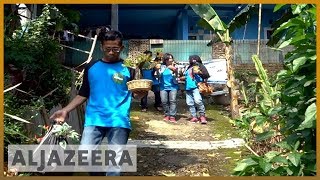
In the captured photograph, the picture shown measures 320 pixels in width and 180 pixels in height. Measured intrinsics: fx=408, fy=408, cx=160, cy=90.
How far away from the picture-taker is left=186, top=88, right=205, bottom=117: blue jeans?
8.86 m

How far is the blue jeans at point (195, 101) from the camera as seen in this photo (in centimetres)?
886

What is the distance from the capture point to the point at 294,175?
296cm

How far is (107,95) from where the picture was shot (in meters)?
3.59

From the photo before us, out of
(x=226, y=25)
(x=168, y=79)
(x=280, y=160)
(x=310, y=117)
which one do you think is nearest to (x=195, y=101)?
(x=168, y=79)

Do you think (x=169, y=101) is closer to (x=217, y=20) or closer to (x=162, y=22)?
(x=217, y=20)

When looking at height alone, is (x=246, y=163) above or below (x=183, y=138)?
above

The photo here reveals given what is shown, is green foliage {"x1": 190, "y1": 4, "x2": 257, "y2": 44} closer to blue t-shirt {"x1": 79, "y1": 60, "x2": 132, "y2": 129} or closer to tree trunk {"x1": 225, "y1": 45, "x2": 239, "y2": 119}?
tree trunk {"x1": 225, "y1": 45, "x2": 239, "y2": 119}

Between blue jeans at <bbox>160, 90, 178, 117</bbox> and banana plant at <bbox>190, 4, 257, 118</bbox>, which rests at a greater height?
banana plant at <bbox>190, 4, 257, 118</bbox>

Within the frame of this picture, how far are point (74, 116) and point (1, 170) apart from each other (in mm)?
2352

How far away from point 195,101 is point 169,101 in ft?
2.26

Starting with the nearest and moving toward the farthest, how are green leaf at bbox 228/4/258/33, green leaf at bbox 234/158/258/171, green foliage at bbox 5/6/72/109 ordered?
green leaf at bbox 234/158/258/171, green foliage at bbox 5/6/72/109, green leaf at bbox 228/4/258/33

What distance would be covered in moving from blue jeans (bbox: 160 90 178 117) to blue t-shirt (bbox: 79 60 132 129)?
5.42 meters

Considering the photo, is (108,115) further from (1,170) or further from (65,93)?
(65,93)

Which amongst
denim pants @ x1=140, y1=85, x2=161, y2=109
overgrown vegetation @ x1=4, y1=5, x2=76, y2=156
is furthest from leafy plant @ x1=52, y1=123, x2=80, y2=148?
denim pants @ x1=140, y1=85, x2=161, y2=109
